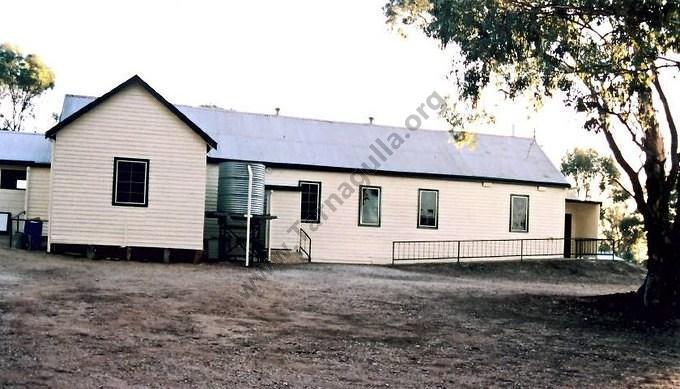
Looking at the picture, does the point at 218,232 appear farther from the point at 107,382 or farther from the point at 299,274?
the point at 107,382

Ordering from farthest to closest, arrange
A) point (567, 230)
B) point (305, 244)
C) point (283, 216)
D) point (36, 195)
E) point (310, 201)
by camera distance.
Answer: point (567, 230) → point (310, 201) → point (305, 244) → point (283, 216) → point (36, 195)

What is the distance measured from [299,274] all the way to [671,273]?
9087mm

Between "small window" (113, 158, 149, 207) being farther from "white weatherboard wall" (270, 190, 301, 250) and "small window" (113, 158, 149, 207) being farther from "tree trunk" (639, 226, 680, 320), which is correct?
"tree trunk" (639, 226, 680, 320)

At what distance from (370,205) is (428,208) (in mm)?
2505

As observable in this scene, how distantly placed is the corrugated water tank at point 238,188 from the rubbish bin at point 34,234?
18.2 ft

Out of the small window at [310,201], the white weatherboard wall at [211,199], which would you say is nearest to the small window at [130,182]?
the white weatherboard wall at [211,199]

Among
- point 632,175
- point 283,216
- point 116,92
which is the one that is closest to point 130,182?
point 116,92

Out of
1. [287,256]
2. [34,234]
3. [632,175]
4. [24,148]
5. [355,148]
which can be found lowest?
[287,256]

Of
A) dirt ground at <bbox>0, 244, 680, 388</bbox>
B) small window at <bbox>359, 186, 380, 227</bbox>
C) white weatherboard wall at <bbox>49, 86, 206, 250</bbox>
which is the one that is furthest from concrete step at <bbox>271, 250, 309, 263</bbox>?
dirt ground at <bbox>0, 244, 680, 388</bbox>

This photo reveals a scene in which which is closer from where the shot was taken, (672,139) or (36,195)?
(672,139)

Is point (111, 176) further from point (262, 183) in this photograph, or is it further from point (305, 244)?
point (305, 244)

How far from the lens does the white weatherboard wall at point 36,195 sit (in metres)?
22.5

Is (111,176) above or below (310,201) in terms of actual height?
above

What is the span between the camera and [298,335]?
9.38 meters
